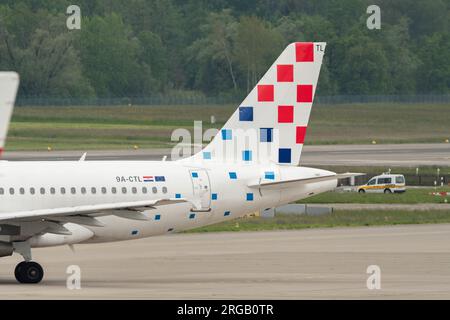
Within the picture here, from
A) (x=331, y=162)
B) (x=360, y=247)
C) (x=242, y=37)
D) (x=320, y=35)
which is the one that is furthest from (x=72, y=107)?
(x=360, y=247)

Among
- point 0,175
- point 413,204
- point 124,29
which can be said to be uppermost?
point 124,29

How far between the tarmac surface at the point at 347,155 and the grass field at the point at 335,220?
29775 mm

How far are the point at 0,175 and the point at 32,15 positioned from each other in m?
125

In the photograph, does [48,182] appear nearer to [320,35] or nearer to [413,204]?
[413,204]

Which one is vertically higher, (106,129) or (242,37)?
(242,37)

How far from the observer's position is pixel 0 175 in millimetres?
35312

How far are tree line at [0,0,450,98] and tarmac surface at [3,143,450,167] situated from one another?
4865 cm

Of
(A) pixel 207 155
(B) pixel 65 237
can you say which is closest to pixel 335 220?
(A) pixel 207 155

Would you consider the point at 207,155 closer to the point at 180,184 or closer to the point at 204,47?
the point at 180,184

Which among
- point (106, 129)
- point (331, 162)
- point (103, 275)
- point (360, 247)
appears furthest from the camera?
point (106, 129)

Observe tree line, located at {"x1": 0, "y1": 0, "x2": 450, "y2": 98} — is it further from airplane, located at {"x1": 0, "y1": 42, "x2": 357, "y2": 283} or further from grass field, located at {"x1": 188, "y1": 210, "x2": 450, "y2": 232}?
airplane, located at {"x1": 0, "y1": 42, "x2": 357, "y2": 283}

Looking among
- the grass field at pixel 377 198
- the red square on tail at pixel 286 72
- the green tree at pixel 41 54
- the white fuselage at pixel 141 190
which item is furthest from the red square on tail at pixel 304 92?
the green tree at pixel 41 54

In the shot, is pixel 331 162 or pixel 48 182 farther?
Answer: pixel 331 162

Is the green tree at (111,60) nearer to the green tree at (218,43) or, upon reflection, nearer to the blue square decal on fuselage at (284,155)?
the green tree at (218,43)
